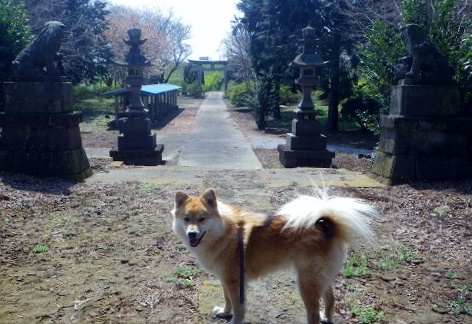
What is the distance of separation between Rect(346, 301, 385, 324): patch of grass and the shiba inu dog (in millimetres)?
256

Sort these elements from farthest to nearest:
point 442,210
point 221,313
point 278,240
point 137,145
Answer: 1. point 137,145
2. point 442,210
3. point 221,313
4. point 278,240

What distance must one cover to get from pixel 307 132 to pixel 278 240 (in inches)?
379

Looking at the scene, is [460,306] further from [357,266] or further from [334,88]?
[334,88]

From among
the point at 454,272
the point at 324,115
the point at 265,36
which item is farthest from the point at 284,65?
the point at 454,272

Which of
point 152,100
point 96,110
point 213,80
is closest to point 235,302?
point 152,100

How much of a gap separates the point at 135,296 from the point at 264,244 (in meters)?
1.26

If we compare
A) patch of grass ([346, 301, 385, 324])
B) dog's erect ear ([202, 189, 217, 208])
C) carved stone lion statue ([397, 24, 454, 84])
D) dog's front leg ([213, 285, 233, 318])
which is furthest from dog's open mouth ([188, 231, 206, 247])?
carved stone lion statue ([397, 24, 454, 84])

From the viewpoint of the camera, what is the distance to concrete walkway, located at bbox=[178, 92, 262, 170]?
40.6ft

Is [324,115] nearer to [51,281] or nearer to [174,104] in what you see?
[174,104]

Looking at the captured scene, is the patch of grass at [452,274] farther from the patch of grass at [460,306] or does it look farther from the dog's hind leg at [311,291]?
the dog's hind leg at [311,291]

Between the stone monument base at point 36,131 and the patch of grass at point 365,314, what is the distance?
217 inches

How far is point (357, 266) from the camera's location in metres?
4.28

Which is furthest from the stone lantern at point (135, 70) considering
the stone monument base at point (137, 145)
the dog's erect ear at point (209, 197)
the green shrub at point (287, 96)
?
the green shrub at point (287, 96)

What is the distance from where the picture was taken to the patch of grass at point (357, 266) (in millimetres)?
4098
